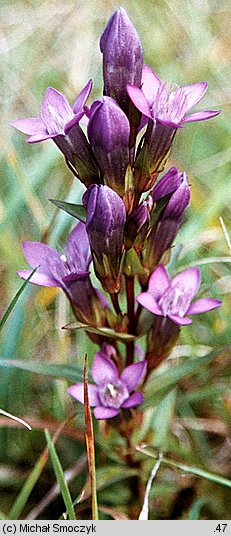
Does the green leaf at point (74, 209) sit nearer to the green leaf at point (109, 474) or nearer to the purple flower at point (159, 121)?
the purple flower at point (159, 121)

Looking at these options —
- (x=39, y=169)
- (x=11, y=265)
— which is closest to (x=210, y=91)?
(x=39, y=169)

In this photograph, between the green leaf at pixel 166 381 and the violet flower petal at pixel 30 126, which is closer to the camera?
the violet flower petal at pixel 30 126

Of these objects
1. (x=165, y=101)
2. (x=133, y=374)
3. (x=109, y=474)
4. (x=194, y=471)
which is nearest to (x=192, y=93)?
(x=165, y=101)

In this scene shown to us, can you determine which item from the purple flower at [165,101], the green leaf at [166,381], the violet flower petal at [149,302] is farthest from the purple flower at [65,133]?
the green leaf at [166,381]

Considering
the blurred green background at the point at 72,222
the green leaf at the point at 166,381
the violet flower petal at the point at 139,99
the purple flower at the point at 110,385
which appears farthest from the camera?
the blurred green background at the point at 72,222

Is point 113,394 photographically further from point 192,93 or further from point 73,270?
point 192,93

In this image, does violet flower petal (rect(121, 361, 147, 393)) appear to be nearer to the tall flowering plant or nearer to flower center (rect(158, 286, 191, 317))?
the tall flowering plant
